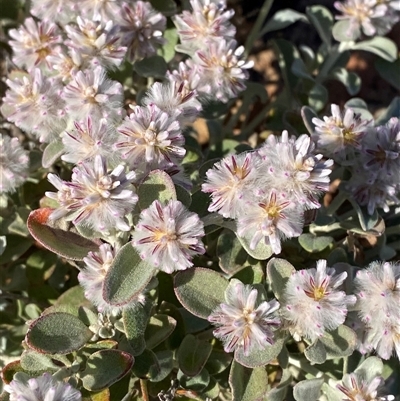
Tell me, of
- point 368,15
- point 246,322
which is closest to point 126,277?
point 246,322

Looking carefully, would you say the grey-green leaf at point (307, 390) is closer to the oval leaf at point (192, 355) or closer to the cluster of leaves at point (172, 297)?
the cluster of leaves at point (172, 297)

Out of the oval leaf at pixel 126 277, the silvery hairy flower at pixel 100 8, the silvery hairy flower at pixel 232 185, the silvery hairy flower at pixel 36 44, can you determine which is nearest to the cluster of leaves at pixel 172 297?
the oval leaf at pixel 126 277

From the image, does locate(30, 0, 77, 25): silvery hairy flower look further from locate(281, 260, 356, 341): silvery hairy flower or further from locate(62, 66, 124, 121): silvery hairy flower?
locate(281, 260, 356, 341): silvery hairy flower

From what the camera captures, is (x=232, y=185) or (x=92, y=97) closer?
(x=232, y=185)

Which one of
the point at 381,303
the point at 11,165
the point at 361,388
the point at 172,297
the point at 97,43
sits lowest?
the point at 172,297

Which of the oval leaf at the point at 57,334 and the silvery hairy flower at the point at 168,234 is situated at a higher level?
the silvery hairy flower at the point at 168,234

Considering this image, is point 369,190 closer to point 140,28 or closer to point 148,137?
point 148,137
